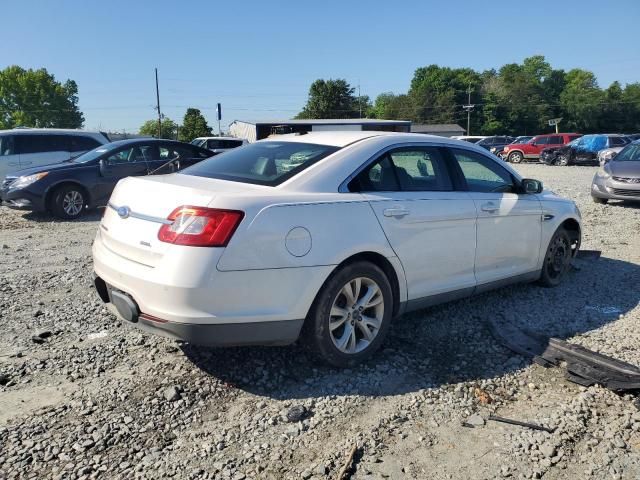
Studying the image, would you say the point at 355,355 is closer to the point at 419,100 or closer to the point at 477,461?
the point at 477,461

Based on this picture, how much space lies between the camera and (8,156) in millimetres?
12586

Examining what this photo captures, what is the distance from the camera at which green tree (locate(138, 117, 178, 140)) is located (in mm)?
82875

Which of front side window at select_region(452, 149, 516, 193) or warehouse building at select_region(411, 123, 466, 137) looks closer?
front side window at select_region(452, 149, 516, 193)

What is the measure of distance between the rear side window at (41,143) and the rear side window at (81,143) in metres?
0.13

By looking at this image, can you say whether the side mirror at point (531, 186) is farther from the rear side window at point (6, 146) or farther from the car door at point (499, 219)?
the rear side window at point (6, 146)

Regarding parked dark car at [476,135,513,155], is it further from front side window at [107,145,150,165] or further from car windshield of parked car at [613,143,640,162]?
front side window at [107,145,150,165]

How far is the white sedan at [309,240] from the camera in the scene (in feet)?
10.1

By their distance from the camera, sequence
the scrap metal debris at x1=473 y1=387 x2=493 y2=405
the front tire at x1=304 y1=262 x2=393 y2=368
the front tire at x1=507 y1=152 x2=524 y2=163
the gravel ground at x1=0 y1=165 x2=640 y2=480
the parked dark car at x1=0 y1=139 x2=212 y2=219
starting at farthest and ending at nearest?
the front tire at x1=507 y1=152 x2=524 y2=163
the parked dark car at x1=0 y1=139 x2=212 y2=219
the front tire at x1=304 y1=262 x2=393 y2=368
the scrap metal debris at x1=473 y1=387 x2=493 y2=405
the gravel ground at x1=0 y1=165 x2=640 y2=480

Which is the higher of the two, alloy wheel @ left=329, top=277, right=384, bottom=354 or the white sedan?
the white sedan

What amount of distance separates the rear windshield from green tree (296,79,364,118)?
91.1 meters

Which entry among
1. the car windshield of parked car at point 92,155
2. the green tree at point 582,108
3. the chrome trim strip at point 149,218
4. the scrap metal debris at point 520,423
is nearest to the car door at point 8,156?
the car windshield of parked car at point 92,155

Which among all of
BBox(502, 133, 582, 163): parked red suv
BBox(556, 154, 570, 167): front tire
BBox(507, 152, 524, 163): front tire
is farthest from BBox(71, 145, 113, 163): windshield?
BBox(507, 152, 524, 163): front tire

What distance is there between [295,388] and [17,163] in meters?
11.9

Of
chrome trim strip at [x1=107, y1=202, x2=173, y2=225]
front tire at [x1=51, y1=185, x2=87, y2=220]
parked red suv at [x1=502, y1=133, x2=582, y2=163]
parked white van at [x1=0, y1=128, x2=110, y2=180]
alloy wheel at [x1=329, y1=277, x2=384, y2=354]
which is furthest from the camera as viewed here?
parked red suv at [x1=502, y1=133, x2=582, y2=163]
